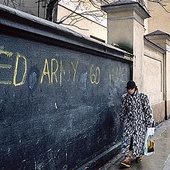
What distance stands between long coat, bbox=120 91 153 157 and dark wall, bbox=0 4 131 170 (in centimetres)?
34

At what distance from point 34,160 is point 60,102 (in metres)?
0.78

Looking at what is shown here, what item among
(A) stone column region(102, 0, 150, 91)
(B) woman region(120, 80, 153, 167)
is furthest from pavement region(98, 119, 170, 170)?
(A) stone column region(102, 0, 150, 91)

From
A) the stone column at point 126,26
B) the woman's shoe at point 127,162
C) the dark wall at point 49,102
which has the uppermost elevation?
the stone column at point 126,26

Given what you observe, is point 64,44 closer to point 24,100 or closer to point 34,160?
point 24,100

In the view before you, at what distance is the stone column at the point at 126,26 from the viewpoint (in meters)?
6.04

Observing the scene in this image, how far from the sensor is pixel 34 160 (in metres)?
2.86

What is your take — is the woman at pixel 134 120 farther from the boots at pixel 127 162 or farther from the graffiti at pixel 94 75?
the graffiti at pixel 94 75

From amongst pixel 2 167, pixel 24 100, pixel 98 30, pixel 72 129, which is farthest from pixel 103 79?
pixel 98 30

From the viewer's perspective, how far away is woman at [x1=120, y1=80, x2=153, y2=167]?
15.4 feet

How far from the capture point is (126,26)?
20.0 feet

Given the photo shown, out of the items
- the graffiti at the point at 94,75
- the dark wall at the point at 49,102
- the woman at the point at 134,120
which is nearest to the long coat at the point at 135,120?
the woman at the point at 134,120

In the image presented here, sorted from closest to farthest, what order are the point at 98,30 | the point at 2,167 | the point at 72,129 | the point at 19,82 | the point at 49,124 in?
the point at 2,167
the point at 19,82
the point at 49,124
the point at 72,129
the point at 98,30

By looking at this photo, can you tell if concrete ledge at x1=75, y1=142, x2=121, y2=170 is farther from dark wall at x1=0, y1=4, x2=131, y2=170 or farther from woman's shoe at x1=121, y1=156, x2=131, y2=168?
woman's shoe at x1=121, y1=156, x2=131, y2=168

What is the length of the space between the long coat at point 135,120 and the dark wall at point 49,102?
1.11 feet
